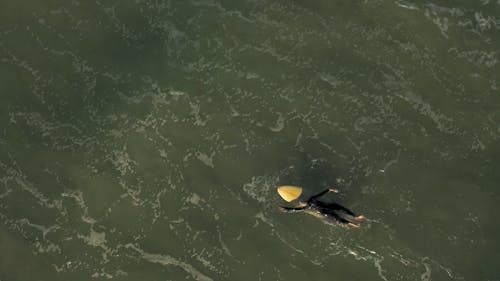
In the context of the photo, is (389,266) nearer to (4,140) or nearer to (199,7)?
(199,7)

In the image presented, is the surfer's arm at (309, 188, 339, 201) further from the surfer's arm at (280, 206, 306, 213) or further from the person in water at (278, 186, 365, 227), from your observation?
the surfer's arm at (280, 206, 306, 213)

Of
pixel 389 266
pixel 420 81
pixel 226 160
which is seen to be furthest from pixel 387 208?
pixel 226 160

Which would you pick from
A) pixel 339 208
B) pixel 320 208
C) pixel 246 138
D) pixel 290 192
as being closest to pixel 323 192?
pixel 320 208

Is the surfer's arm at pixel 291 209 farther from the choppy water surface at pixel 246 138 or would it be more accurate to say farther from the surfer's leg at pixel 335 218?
the surfer's leg at pixel 335 218

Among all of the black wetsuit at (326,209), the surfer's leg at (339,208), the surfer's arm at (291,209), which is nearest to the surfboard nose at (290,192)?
the surfer's arm at (291,209)

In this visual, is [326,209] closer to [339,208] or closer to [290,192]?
[339,208]

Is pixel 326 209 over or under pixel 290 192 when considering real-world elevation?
under

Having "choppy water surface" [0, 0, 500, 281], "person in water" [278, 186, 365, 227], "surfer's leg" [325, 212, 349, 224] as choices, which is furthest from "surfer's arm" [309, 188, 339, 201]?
"surfer's leg" [325, 212, 349, 224]
